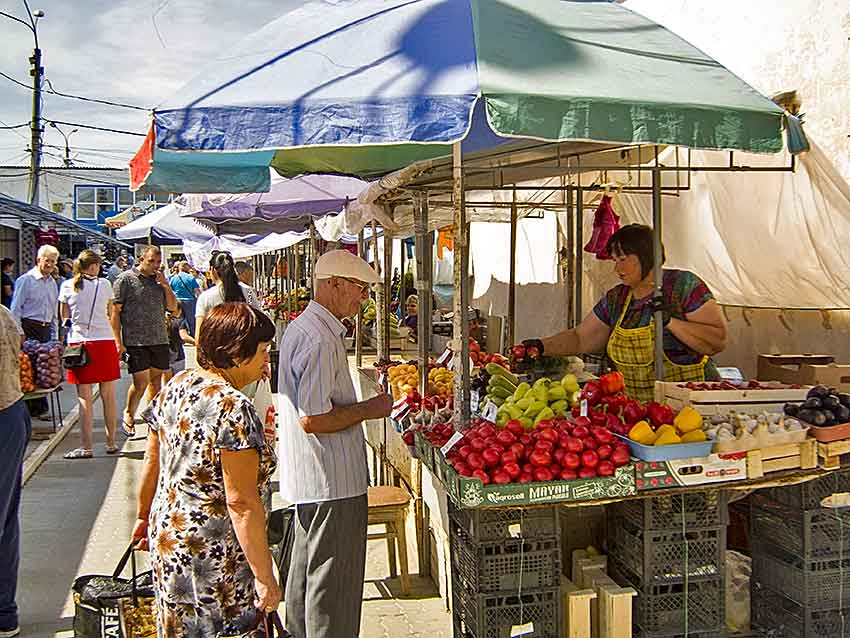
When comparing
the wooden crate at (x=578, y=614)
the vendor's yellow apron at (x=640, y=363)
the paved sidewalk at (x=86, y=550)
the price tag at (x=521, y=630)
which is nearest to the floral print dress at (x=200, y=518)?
the price tag at (x=521, y=630)

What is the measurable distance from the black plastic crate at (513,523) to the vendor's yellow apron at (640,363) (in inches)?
48.6

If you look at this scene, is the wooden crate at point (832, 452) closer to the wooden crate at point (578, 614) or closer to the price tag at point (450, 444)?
the wooden crate at point (578, 614)

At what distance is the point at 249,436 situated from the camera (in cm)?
292

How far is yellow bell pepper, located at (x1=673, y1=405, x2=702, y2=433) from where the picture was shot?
398 centimetres

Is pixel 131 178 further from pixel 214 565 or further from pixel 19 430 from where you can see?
pixel 214 565

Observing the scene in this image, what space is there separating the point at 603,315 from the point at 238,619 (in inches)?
123

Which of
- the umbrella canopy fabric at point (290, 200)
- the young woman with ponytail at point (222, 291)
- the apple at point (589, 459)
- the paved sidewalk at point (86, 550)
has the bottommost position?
the paved sidewalk at point (86, 550)

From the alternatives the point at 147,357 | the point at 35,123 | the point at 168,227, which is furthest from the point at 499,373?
the point at 35,123

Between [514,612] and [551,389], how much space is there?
1157 millimetres

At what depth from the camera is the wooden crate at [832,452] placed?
414 cm

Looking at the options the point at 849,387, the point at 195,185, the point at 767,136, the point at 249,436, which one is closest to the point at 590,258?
the point at 849,387

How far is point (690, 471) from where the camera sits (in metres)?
3.88

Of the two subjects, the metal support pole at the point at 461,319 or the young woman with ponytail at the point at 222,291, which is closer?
the metal support pole at the point at 461,319

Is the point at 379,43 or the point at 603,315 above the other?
the point at 379,43
